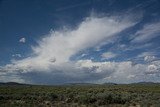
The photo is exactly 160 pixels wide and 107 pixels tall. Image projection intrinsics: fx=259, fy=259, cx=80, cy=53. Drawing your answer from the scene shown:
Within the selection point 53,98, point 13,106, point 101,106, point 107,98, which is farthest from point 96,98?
point 13,106

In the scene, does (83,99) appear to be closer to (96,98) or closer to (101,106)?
(96,98)

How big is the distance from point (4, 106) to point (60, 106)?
6391 mm

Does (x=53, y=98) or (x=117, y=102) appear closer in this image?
(x=117, y=102)

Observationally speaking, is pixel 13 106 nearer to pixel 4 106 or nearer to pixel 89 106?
pixel 4 106

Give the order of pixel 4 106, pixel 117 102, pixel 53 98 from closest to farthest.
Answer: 1. pixel 4 106
2. pixel 117 102
3. pixel 53 98

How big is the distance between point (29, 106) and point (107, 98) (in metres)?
10.8

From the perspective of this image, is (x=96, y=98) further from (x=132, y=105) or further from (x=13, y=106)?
(x=13, y=106)

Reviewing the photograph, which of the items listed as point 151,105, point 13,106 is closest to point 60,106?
point 13,106

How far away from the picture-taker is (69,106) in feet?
99.5

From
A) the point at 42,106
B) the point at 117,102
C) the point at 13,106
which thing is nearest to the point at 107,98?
the point at 117,102

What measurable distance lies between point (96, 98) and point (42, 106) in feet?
28.3

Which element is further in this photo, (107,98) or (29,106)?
(107,98)

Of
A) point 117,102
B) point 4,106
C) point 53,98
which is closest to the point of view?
point 4,106

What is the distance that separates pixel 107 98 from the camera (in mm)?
34688
